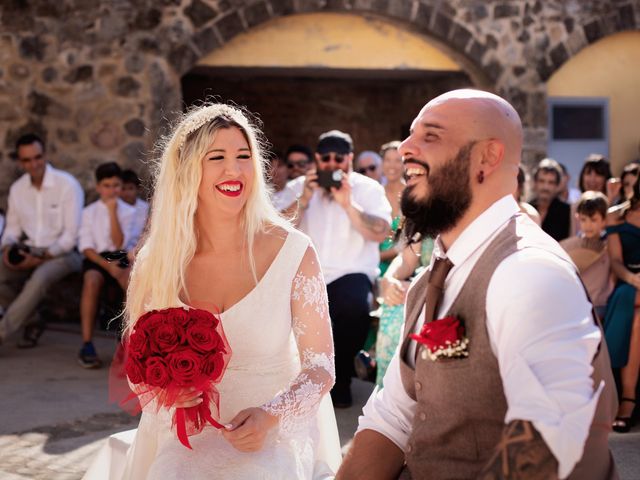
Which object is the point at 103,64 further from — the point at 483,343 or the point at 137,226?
the point at 483,343

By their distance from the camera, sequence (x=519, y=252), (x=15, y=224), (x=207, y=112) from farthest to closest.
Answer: (x=15, y=224), (x=207, y=112), (x=519, y=252)

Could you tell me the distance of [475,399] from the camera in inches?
80.8

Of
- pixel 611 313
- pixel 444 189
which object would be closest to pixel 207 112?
pixel 444 189

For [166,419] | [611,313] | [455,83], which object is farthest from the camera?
[455,83]

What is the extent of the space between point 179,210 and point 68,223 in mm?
5099

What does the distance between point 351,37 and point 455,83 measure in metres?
1.56

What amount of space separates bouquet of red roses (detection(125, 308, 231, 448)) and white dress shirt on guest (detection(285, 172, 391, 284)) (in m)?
3.50

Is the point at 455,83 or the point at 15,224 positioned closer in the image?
the point at 15,224

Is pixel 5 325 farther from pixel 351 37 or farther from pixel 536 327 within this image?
pixel 536 327

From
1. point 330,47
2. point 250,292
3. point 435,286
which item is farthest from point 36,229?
point 435,286

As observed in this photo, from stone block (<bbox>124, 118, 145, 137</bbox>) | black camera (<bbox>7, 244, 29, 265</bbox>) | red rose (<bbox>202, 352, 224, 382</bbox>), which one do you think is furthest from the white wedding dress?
stone block (<bbox>124, 118, 145, 137</bbox>)

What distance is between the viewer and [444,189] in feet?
7.32

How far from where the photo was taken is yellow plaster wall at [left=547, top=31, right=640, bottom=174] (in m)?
10.7

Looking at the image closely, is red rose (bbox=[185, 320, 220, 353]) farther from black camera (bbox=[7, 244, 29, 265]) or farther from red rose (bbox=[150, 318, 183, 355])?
black camera (bbox=[7, 244, 29, 265])
